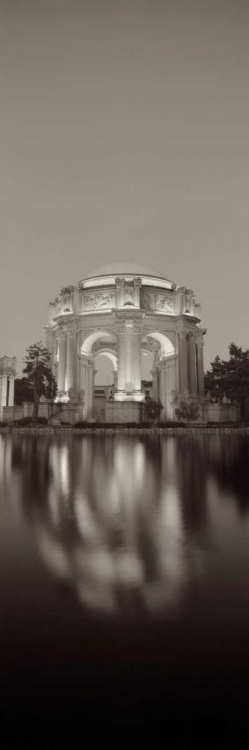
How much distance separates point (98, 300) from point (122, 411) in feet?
61.0

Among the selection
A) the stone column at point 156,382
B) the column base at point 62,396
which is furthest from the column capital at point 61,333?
the stone column at point 156,382

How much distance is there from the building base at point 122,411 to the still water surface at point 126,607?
1698 inches

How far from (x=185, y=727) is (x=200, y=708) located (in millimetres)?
136

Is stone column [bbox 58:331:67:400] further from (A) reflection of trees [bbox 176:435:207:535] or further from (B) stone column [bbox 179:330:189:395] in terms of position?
(A) reflection of trees [bbox 176:435:207:535]

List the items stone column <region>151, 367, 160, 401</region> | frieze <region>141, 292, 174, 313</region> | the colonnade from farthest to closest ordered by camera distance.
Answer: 1. stone column <region>151, 367, 160, 401</region>
2. frieze <region>141, 292, 174, 313</region>
3. the colonnade

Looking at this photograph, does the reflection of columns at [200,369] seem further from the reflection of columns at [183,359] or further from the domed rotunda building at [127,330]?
the reflection of columns at [183,359]

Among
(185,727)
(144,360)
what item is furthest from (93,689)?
(144,360)

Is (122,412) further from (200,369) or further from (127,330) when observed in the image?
(200,369)

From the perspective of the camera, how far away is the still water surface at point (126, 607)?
236 centimetres

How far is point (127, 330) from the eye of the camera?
5853cm

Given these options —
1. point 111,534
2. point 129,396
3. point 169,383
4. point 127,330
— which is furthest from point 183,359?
point 111,534

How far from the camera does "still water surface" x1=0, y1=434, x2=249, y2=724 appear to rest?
236cm

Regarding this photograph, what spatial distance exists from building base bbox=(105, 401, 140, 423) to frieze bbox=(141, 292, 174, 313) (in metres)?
16.4

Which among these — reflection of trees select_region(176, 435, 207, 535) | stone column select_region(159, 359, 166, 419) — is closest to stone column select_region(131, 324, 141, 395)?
stone column select_region(159, 359, 166, 419)
